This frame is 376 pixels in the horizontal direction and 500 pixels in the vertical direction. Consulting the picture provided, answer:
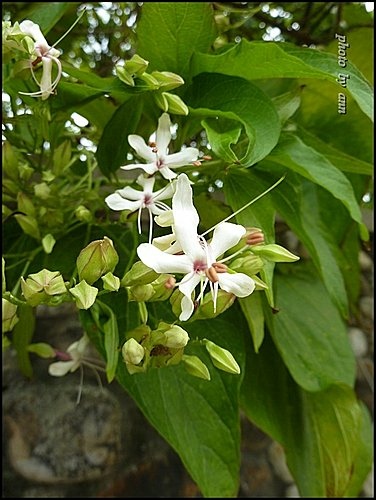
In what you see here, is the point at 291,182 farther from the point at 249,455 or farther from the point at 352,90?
the point at 249,455

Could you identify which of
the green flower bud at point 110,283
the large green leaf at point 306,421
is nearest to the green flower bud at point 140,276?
the green flower bud at point 110,283

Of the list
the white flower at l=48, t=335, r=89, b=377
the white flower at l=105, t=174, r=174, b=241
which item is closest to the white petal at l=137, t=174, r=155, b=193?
the white flower at l=105, t=174, r=174, b=241

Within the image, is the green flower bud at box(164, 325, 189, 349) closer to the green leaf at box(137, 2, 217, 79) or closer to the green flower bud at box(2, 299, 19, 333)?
the green flower bud at box(2, 299, 19, 333)

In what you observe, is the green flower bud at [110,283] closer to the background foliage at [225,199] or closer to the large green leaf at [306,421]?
the background foliage at [225,199]

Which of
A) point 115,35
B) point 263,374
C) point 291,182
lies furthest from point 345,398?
point 115,35

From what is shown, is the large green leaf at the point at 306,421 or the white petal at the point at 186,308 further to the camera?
the large green leaf at the point at 306,421
